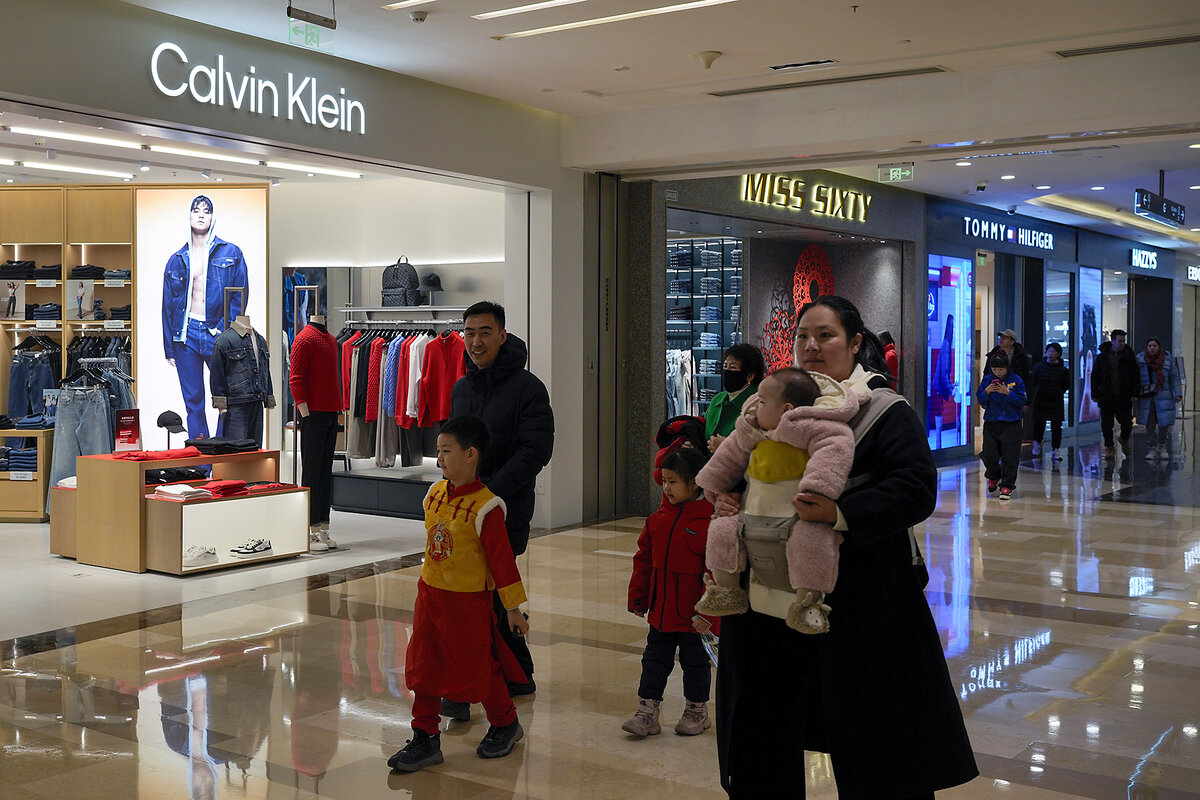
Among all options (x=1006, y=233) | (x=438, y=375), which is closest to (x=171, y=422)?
(x=438, y=375)

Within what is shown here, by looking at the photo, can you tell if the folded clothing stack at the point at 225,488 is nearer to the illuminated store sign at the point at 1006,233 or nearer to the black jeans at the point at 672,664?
the black jeans at the point at 672,664

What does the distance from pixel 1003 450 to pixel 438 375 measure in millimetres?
5669

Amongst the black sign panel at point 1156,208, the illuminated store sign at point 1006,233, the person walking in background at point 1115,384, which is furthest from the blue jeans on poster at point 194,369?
the person walking in background at point 1115,384

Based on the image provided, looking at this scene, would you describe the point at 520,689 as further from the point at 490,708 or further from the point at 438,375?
the point at 438,375

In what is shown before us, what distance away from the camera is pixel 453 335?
9641 mm

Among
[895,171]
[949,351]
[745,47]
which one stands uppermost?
[745,47]

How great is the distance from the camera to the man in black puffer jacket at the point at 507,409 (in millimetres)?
4352

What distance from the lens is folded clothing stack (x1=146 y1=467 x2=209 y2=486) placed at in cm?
755

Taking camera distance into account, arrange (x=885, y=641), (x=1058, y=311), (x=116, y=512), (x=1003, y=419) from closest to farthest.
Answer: (x=885, y=641)
(x=116, y=512)
(x=1003, y=419)
(x=1058, y=311)

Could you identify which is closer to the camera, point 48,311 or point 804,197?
point 48,311

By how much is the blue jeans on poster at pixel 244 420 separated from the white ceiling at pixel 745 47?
9.40 feet

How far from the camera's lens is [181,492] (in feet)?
23.6

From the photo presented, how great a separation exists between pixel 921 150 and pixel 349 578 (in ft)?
16.9

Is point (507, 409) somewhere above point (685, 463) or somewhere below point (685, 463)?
above
